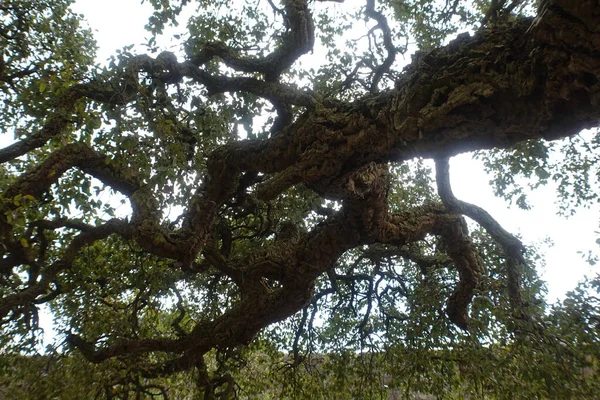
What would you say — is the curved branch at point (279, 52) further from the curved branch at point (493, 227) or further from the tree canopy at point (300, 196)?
the curved branch at point (493, 227)

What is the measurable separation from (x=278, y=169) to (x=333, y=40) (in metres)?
4.83

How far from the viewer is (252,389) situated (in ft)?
29.0

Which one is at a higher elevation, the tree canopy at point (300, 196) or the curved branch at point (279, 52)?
the curved branch at point (279, 52)

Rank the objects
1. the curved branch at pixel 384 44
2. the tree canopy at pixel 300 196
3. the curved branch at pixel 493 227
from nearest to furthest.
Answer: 1. the tree canopy at pixel 300 196
2. the curved branch at pixel 493 227
3. the curved branch at pixel 384 44

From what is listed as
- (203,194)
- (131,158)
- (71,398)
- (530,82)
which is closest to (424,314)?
(203,194)

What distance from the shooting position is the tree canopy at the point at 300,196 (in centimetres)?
321

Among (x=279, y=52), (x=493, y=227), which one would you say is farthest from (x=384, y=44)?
(x=493, y=227)

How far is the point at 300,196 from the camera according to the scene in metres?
7.59

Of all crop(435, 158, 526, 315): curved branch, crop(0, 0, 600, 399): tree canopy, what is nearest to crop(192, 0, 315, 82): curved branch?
crop(0, 0, 600, 399): tree canopy

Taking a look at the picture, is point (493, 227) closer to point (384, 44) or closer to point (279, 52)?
point (384, 44)

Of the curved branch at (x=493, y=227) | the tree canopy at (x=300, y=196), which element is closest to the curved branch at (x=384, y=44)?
the tree canopy at (x=300, y=196)

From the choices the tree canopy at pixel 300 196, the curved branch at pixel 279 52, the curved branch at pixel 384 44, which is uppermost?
the curved branch at pixel 384 44

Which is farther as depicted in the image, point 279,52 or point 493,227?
point 279,52

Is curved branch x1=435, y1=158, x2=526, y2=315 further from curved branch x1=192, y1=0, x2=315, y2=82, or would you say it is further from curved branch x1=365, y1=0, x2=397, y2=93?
curved branch x1=192, y1=0, x2=315, y2=82
